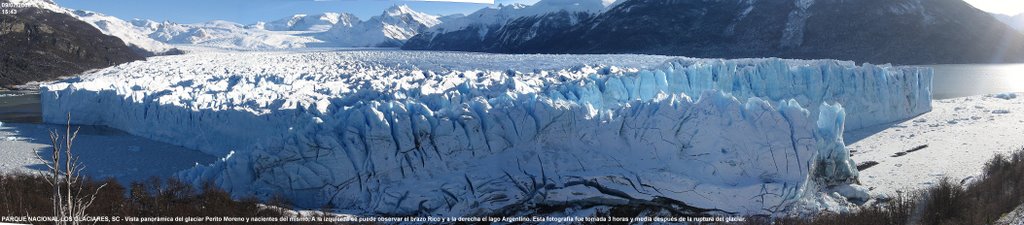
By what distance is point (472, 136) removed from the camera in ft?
30.2

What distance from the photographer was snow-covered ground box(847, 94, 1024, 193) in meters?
10.4

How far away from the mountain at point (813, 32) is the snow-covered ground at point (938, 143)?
36958mm

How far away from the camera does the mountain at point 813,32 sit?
5203 cm

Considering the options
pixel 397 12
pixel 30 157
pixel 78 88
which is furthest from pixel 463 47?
pixel 397 12

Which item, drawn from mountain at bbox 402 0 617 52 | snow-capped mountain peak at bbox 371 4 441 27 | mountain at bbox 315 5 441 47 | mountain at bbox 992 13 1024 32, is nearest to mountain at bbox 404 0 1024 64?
mountain at bbox 402 0 617 52

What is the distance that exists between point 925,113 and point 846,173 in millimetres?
10320

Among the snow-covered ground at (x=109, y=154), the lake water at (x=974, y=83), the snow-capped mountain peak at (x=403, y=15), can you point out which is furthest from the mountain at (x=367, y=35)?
the snow-covered ground at (x=109, y=154)

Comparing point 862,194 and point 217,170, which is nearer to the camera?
point 862,194

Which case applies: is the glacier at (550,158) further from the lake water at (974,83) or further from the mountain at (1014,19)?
the mountain at (1014,19)

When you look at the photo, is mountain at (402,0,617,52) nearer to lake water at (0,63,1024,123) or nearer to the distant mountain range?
the distant mountain range

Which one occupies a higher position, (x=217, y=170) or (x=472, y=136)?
(x=472, y=136)

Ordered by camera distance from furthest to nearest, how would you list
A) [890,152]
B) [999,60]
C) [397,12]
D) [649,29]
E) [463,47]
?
[397,12]
[463,47]
[649,29]
[999,60]
[890,152]

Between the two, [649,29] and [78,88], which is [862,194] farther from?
[649,29]

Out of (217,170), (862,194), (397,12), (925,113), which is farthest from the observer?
(397,12)
